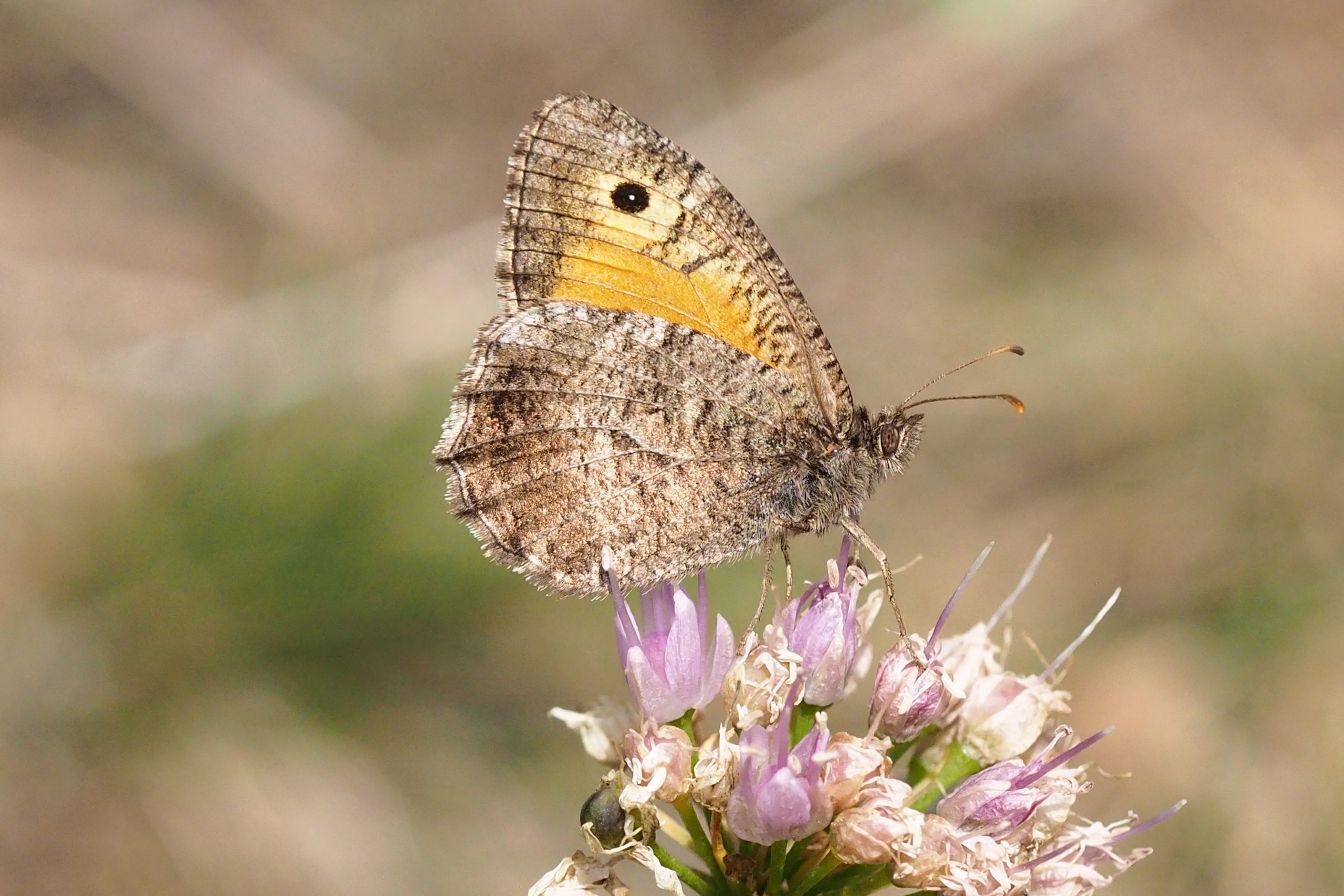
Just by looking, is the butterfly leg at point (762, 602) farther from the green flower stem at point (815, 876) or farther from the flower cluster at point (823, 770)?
the green flower stem at point (815, 876)

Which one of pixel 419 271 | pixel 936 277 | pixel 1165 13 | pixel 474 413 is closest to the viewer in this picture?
pixel 474 413

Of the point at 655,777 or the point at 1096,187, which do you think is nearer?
the point at 655,777

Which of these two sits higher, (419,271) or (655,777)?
(419,271)

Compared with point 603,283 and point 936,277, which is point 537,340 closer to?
point 603,283

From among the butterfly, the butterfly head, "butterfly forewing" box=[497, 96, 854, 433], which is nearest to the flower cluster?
the butterfly

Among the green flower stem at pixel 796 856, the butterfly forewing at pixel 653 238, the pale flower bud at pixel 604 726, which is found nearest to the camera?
the green flower stem at pixel 796 856

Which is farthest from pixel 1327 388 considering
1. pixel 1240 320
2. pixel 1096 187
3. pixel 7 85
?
pixel 7 85

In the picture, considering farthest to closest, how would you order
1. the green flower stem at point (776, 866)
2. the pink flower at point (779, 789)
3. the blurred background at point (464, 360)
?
the blurred background at point (464, 360), the green flower stem at point (776, 866), the pink flower at point (779, 789)

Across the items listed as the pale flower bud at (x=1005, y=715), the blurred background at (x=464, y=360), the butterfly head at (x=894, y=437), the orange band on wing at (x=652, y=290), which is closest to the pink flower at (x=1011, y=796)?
the pale flower bud at (x=1005, y=715)
